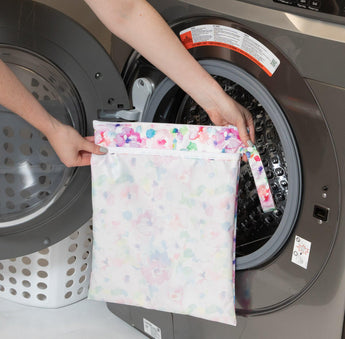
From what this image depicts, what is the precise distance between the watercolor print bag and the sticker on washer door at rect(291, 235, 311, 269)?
0.30 feet

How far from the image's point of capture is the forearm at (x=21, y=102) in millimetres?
963

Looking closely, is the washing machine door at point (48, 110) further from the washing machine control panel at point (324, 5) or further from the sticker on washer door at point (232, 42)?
the washing machine control panel at point (324, 5)

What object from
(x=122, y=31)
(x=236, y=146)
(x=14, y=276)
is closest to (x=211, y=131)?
(x=236, y=146)

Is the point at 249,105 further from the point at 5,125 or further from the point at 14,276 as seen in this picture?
the point at 14,276

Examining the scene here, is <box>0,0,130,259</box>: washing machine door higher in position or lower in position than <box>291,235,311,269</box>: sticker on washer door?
higher

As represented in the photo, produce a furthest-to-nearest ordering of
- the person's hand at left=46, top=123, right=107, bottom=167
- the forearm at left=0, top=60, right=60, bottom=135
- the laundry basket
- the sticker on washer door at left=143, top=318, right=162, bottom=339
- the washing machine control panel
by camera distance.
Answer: the laundry basket < the sticker on washer door at left=143, top=318, right=162, bottom=339 < the person's hand at left=46, top=123, right=107, bottom=167 < the forearm at left=0, top=60, right=60, bottom=135 < the washing machine control panel

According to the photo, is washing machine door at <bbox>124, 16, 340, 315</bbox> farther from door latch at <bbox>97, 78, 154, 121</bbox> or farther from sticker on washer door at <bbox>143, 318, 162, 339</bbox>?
sticker on washer door at <bbox>143, 318, 162, 339</bbox>

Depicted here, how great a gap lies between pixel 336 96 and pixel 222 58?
23cm

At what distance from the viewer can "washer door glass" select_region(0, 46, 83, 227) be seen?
1131 millimetres

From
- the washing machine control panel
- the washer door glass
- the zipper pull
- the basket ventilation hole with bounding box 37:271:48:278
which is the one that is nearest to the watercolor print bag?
the zipper pull

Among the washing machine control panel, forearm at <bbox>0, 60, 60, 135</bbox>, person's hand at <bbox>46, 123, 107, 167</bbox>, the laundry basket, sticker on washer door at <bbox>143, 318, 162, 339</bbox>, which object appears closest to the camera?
the washing machine control panel

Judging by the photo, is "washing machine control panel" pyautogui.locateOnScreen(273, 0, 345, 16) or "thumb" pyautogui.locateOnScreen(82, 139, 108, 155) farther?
"thumb" pyautogui.locateOnScreen(82, 139, 108, 155)

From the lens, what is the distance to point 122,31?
3.32 feet

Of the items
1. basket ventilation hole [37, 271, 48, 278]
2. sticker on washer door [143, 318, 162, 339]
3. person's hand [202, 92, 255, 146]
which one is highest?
person's hand [202, 92, 255, 146]
